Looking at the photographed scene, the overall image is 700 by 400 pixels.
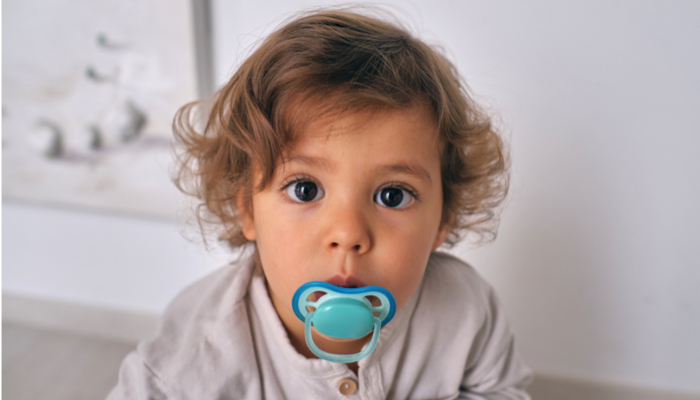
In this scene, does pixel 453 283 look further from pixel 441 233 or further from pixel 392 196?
pixel 392 196

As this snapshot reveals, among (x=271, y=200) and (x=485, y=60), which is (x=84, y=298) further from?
(x=485, y=60)

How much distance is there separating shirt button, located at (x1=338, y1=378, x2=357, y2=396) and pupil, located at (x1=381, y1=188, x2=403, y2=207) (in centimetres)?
25

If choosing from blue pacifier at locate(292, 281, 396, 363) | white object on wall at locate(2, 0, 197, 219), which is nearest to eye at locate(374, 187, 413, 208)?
blue pacifier at locate(292, 281, 396, 363)

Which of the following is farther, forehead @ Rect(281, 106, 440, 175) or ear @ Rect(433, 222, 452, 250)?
ear @ Rect(433, 222, 452, 250)

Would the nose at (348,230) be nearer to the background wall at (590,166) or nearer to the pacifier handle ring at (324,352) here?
the pacifier handle ring at (324,352)

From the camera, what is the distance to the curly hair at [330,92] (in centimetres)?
55

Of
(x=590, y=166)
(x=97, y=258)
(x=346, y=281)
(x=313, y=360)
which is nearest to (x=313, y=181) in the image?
(x=346, y=281)

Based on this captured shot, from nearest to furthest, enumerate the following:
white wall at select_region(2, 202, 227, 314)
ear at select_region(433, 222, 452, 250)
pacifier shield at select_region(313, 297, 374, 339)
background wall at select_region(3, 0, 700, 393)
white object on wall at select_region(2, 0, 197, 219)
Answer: pacifier shield at select_region(313, 297, 374, 339) → ear at select_region(433, 222, 452, 250) → background wall at select_region(3, 0, 700, 393) → white object on wall at select_region(2, 0, 197, 219) → white wall at select_region(2, 202, 227, 314)

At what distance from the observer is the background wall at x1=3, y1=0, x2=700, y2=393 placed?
2.86 feet

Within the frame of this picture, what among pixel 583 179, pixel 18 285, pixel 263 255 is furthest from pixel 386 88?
pixel 18 285

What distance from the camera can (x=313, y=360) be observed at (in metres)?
0.63

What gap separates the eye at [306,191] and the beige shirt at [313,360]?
0.64 ft

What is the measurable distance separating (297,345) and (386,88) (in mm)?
384

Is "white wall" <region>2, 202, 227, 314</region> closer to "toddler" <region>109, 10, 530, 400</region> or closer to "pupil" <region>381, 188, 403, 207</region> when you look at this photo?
"toddler" <region>109, 10, 530, 400</region>
